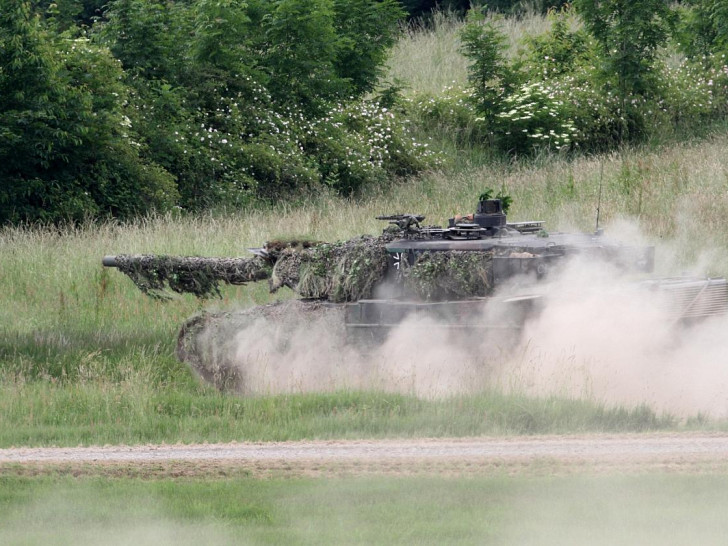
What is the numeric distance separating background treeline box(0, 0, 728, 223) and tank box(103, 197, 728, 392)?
10396mm

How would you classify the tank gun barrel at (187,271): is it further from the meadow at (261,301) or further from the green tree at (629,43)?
the green tree at (629,43)

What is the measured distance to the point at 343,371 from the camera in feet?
40.3

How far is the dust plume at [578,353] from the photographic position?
11047 mm

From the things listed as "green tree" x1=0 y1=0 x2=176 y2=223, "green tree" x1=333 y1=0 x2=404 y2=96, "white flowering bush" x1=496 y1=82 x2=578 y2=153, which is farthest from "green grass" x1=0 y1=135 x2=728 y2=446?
"green tree" x1=333 y1=0 x2=404 y2=96

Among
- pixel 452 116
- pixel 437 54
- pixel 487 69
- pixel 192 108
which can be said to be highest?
pixel 437 54

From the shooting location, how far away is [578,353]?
1144cm

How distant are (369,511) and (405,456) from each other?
5.51 feet

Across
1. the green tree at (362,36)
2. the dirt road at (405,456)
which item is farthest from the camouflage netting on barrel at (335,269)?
the green tree at (362,36)

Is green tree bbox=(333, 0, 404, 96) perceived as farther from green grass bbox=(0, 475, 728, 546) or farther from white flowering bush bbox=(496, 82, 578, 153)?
green grass bbox=(0, 475, 728, 546)

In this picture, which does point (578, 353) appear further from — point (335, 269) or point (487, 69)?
point (487, 69)

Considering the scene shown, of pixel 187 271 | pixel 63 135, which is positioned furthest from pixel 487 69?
pixel 187 271

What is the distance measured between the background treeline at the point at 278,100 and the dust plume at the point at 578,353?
12824 mm

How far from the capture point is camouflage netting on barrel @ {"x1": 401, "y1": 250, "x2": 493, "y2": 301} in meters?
11.9

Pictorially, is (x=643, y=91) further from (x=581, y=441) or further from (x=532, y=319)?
(x=581, y=441)
